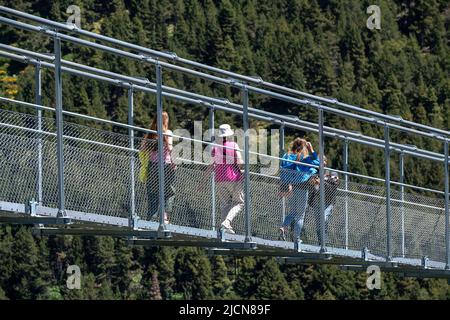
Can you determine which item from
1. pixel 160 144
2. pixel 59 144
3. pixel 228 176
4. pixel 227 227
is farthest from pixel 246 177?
pixel 59 144

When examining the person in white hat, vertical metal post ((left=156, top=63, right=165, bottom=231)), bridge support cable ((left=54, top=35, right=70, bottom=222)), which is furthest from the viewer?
the person in white hat

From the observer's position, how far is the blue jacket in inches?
983

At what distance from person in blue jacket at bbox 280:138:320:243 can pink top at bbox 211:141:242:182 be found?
90 cm

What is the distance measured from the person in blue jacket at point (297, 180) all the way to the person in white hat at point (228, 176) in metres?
0.87

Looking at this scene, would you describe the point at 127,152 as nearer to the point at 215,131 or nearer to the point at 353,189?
the point at 215,131

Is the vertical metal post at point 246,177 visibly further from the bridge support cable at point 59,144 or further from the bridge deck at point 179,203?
the bridge support cable at point 59,144

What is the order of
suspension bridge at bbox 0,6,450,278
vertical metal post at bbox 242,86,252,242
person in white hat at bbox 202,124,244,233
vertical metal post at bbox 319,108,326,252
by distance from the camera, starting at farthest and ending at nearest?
vertical metal post at bbox 319,108,326,252, person in white hat at bbox 202,124,244,233, vertical metal post at bbox 242,86,252,242, suspension bridge at bbox 0,6,450,278

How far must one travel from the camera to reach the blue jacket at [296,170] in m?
25.0

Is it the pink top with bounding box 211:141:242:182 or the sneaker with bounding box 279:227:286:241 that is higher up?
the pink top with bounding box 211:141:242:182

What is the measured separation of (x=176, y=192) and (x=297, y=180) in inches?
87.9

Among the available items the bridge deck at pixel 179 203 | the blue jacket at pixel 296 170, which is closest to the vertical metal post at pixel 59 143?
the bridge deck at pixel 179 203

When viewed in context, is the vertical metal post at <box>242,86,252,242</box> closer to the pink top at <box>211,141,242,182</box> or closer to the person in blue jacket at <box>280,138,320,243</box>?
the pink top at <box>211,141,242,182</box>

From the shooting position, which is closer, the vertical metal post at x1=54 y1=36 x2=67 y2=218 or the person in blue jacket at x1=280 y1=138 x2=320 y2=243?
the vertical metal post at x1=54 y1=36 x2=67 y2=218

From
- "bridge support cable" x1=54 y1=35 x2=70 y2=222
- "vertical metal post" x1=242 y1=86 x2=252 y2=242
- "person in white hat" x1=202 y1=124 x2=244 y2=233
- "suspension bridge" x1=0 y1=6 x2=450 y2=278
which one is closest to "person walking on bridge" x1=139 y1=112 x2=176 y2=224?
"suspension bridge" x1=0 y1=6 x2=450 y2=278
